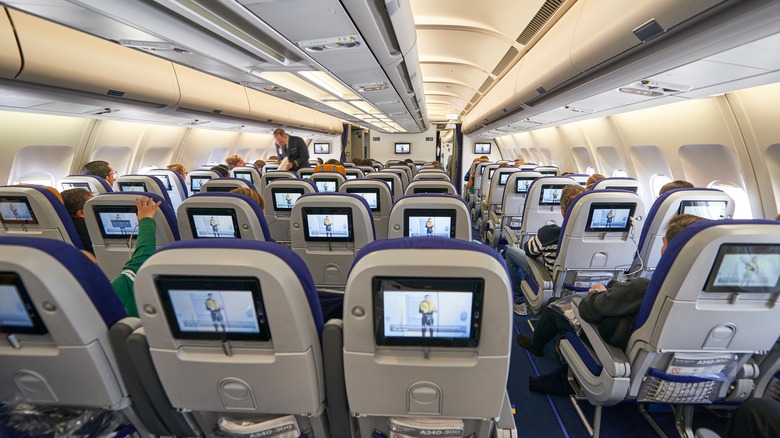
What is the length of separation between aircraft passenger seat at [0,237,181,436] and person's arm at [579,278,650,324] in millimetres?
2550

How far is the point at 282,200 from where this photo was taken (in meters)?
4.71

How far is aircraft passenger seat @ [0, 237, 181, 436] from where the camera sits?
3.88ft

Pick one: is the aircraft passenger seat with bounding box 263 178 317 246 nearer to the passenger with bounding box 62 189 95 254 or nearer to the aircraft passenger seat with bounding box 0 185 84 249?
the passenger with bounding box 62 189 95 254

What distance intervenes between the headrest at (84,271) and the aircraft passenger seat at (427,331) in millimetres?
1020

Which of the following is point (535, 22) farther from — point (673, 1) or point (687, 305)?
point (687, 305)

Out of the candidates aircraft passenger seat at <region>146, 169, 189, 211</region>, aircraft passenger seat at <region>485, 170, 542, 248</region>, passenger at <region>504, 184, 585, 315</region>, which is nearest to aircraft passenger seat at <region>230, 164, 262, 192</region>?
aircraft passenger seat at <region>146, 169, 189, 211</region>

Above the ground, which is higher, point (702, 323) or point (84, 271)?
point (84, 271)

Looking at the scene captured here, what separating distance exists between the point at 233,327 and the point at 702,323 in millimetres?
2255

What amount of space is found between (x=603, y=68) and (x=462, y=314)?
3.03 meters

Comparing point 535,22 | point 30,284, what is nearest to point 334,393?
point 30,284

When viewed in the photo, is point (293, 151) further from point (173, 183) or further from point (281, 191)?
point (281, 191)

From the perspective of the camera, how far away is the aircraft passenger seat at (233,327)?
1159 mm

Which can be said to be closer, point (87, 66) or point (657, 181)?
point (87, 66)

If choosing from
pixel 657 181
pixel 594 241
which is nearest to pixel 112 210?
pixel 594 241
